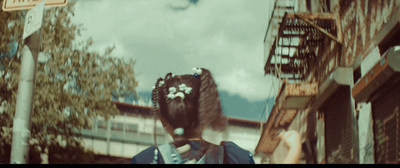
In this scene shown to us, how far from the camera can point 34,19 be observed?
5.04 metres

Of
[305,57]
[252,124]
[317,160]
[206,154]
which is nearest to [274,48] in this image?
[305,57]

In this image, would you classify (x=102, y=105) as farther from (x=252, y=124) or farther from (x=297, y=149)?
(x=252, y=124)

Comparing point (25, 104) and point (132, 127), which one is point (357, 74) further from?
point (132, 127)

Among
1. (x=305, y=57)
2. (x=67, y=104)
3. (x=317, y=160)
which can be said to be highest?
(x=305, y=57)

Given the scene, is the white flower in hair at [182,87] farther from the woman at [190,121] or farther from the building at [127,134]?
the building at [127,134]

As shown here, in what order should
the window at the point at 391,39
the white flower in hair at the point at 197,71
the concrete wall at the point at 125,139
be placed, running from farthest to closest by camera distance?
the concrete wall at the point at 125,139 < the window at the point at 391,39 < the white flower in hair at the point at 197,71

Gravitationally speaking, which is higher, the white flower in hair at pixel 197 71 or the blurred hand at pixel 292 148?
the white flower in hair at pixel 197 71

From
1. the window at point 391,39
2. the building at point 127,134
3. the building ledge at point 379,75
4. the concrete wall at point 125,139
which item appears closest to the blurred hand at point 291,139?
the building ledge at point 379,75

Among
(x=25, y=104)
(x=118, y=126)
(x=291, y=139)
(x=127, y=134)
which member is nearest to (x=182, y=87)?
(x=291, y=139)

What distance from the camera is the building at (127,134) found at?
3484 cm

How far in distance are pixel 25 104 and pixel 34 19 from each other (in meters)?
0.78

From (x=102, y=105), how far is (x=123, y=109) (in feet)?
70.4

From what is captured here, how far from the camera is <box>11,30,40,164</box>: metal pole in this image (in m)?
4.71
